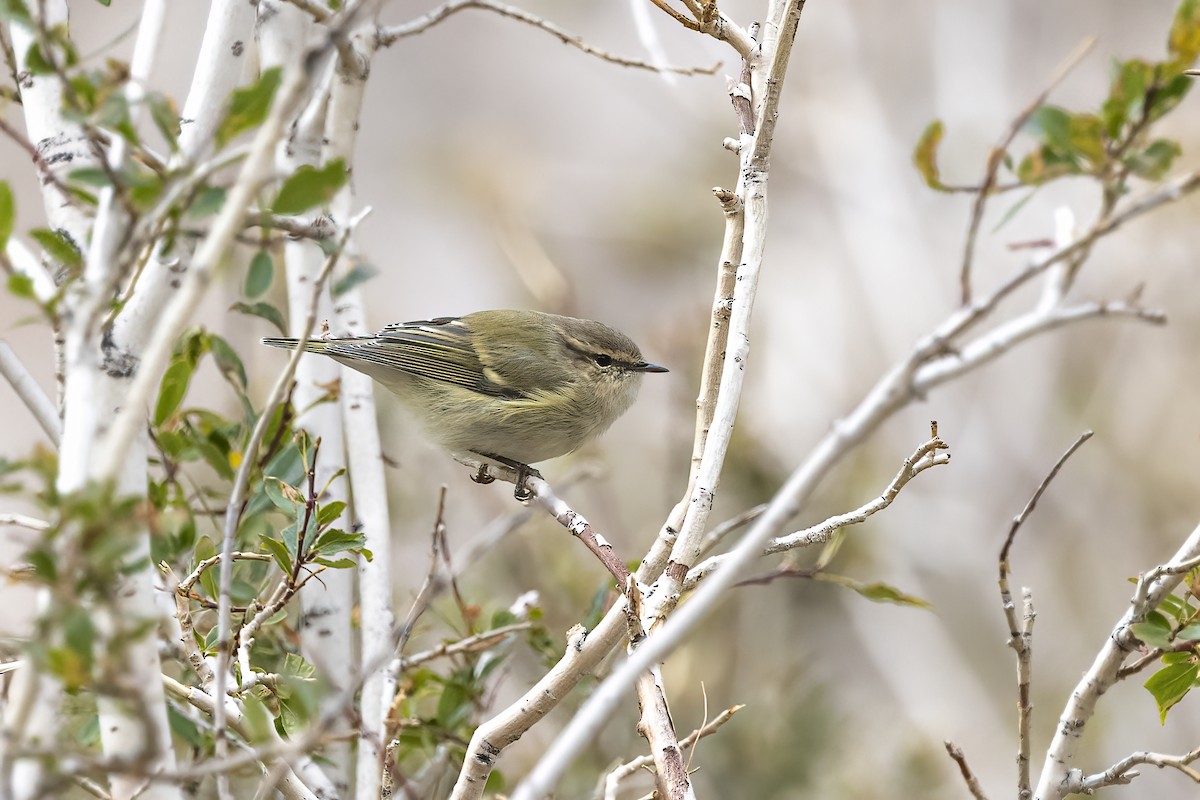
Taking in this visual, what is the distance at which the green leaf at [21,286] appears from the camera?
112cm

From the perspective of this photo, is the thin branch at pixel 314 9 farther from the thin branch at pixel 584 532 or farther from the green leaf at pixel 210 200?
the thin branch at pixel 584 532

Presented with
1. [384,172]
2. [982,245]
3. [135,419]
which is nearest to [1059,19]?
[982,245]

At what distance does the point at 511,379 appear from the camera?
3775mm

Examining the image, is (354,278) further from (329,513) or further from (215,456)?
(215,456)

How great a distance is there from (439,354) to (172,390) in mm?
1759

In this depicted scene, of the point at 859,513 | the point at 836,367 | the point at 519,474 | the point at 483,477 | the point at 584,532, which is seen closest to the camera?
the point at 859,513

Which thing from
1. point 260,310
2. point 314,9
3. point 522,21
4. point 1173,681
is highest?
point 522,21

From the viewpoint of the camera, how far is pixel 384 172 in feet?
29.4

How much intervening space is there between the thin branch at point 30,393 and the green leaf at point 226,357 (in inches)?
27.7

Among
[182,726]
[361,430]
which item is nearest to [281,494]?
[361,430]

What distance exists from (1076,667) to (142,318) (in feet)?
17.6

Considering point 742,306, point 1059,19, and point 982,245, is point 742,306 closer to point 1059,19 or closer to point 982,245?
point 982,245

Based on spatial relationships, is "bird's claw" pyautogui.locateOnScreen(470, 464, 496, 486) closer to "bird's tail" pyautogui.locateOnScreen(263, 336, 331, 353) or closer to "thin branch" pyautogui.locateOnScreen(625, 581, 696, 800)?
"bird's tail" pyautogui.locateOnScreen(263, 336, 331, 353)

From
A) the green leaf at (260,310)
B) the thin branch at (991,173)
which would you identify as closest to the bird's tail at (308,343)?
the green leaf at (260,310)
